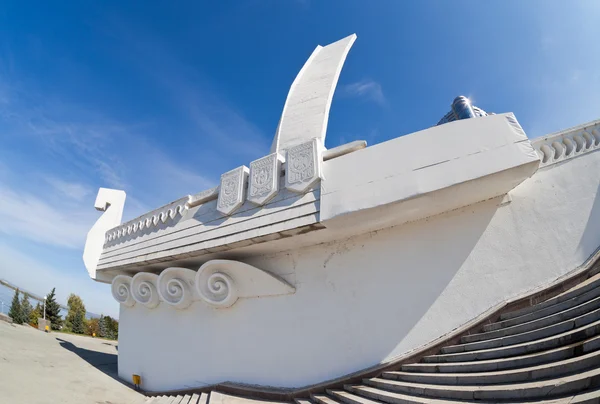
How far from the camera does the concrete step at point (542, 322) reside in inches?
114

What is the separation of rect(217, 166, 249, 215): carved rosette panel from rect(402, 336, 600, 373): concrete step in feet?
10.8

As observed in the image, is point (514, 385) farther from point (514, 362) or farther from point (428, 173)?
point (428, 173)

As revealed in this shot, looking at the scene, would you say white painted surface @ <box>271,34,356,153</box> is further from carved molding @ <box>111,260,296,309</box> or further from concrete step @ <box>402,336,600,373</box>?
concrete step @ <box>402,336,600,373</box>

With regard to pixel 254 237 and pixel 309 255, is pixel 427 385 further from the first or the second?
pixel 254 237

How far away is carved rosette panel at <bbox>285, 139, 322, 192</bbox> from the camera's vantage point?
13.9 feet

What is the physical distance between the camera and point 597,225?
413cm

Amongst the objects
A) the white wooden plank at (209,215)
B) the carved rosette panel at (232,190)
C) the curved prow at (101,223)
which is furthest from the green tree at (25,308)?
the carved rosette panel at (232,190)

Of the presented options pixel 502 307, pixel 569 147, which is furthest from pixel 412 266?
pixel 569 147

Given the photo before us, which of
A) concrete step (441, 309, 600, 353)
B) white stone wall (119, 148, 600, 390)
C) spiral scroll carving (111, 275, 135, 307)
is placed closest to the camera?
A: concrete step (441, 309, 600, 353)

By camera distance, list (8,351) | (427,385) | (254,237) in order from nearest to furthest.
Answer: (427,385), (254,237), (8,351)

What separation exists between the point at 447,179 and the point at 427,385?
2297 mm

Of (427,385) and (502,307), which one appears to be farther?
(502,307)

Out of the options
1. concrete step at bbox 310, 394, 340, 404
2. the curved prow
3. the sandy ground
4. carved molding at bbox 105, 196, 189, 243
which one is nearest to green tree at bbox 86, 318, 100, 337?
the sandy ground

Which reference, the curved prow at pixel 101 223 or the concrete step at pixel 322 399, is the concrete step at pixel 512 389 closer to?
the concrete step at pixel 322 399
